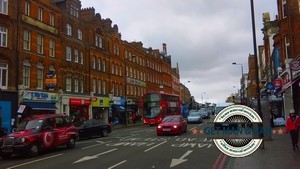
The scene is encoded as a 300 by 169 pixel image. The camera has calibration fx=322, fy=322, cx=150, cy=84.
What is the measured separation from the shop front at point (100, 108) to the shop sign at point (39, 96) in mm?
8235

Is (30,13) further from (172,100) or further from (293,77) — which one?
(293,77)

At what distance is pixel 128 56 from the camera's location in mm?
57406

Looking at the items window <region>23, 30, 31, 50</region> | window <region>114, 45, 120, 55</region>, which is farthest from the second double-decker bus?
window <region>23, 30, 31, 50</region>

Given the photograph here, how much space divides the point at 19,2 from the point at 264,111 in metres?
24.1

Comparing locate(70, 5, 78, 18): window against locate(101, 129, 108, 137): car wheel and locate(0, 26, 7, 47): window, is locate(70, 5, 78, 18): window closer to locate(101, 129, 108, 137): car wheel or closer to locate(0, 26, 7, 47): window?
locate(0, 26, 7, 47): window

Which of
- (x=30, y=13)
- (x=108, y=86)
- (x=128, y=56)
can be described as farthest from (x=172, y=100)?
(x=30, y=13)

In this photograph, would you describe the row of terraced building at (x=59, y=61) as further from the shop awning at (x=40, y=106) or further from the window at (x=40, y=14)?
the window at (x=40, y=14)

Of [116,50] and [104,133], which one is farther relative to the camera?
[116,50]

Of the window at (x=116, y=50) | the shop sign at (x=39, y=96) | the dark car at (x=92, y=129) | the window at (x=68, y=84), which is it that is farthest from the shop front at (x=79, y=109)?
the window at (x=116, y=50)

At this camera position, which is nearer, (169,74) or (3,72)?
(3,72)

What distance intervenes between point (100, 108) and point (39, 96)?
1477cm

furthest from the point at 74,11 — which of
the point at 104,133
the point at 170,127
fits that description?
the point at 170,127

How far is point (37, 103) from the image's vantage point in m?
31.1

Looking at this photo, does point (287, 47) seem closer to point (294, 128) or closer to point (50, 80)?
point (294, 128)
